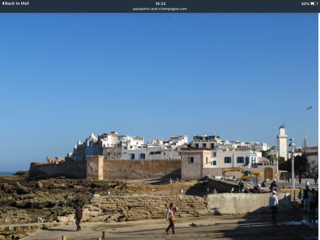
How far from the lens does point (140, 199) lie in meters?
15.0

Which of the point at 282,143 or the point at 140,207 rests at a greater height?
the point at 282,143

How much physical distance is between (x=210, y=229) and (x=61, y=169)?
6754 centimetres

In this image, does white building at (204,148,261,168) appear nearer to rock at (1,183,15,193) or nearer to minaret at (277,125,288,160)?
rock at (1,183,15,193)

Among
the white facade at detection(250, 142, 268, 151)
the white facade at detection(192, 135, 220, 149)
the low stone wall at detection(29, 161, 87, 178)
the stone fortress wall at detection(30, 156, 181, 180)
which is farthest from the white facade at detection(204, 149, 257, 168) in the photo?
the white facade at detection(250, 142, 268, 151)

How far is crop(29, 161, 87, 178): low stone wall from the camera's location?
68938 millimetres

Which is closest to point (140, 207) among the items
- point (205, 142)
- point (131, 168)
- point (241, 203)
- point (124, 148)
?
point (241, 203)

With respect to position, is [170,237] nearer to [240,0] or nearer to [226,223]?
[226,223]

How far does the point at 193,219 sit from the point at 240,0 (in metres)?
8.30

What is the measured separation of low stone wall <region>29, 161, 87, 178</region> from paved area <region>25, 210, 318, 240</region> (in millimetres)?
53538

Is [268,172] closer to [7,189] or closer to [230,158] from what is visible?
[230,158]

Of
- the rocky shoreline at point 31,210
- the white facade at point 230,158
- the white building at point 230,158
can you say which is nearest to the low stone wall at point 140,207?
the rocky shoreline at point 31,210

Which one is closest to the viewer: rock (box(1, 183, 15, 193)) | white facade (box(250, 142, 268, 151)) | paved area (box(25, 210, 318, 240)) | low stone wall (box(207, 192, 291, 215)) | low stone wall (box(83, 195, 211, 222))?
paved area (box(25, 210, 318, 240))

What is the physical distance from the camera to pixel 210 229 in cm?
1256

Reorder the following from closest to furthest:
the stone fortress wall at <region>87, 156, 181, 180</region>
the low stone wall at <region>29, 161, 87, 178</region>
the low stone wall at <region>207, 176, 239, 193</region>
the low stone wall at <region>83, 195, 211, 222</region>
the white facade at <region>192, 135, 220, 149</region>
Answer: the low stone wall at <region>83, 195, 211, 222</region>, the low stone wall at <region>207, 176, 239, 193</region>, the stone fortress wall at <region>87, 156, 181, 180</region>, the low stone wall at <region>29, 161, 87, 178</region>, the white facade at <region>192, 135, 220, 149</region>
